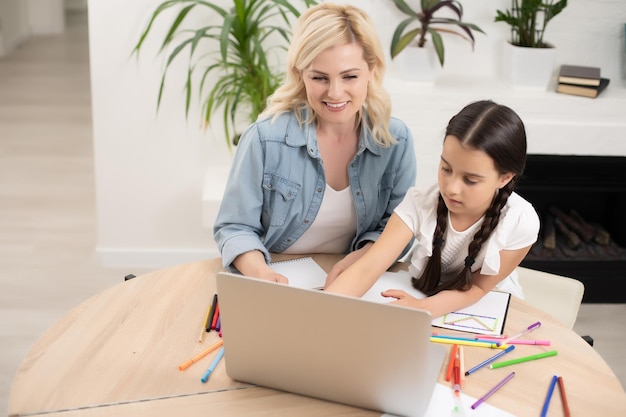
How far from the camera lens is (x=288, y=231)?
210 cm

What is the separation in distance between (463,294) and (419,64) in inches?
57.4

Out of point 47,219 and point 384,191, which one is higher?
point 384,191

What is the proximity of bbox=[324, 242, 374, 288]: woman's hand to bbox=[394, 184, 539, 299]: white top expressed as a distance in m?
0.13

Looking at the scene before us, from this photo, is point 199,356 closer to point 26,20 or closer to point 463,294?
point 463,294

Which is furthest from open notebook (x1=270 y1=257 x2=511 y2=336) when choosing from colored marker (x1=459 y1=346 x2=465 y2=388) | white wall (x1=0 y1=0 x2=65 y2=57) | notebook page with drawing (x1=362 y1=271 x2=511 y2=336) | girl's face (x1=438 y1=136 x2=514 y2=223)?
white wall (x1=0 y1=0 x2=65 y2=57)

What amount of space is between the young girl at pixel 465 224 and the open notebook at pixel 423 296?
21 millimetres

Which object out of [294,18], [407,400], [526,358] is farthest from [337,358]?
[294,18]

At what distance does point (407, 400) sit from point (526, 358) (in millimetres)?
345

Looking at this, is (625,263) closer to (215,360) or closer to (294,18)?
(294,18)

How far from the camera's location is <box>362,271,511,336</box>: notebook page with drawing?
1747 mm

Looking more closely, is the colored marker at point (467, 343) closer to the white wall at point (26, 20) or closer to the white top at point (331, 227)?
the white top at point (331, 227)

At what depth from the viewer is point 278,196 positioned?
2.07 m

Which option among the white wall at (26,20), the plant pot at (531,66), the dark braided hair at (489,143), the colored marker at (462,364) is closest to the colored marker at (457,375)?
the colored marker at (462,364)

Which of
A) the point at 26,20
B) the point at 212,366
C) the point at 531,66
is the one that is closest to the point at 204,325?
the point at 212,366
